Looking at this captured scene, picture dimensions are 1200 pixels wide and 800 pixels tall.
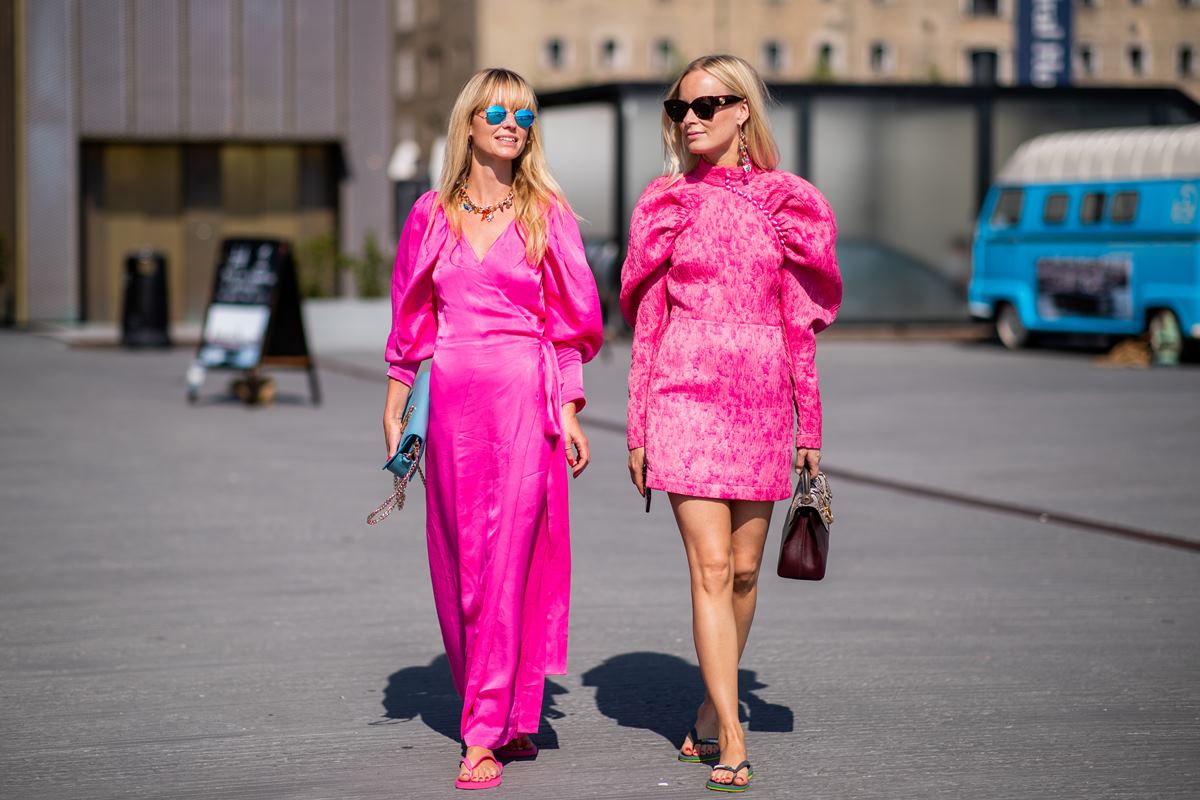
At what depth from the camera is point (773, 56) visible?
229 feet

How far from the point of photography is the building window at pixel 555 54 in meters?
66.7

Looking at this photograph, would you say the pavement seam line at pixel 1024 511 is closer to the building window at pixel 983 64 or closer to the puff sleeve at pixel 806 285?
the puff sleeve at pixel 806 285

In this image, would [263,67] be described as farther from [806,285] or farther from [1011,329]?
[806,285]

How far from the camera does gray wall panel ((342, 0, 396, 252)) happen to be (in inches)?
1298

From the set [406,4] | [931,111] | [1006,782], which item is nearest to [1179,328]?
[931,111]

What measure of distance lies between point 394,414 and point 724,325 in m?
0.95

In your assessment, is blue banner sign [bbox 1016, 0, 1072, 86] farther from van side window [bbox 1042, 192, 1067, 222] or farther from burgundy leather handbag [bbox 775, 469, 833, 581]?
burgundy leather handbag [bbox 775, 469, 833, 581]

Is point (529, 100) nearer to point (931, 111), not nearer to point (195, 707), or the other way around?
point (195, 707)

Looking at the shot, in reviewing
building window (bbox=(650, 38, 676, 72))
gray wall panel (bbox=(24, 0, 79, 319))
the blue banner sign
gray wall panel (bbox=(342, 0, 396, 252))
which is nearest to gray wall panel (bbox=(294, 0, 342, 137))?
gray wall panel (bbox=(342, 0, 396, 252))

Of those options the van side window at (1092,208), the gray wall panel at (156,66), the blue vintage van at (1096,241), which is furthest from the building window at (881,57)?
the van side window at (1092,208)

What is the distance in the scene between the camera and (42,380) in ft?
63.4

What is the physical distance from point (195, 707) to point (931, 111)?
87.6ft

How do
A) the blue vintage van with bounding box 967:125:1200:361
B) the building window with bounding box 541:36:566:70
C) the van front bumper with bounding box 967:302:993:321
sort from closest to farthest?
the blue vintage van with bounding box 967:125:1200:361
the van front bumper with bounding box 967:302:993:321
the building window with bounding box 541:36:566:70

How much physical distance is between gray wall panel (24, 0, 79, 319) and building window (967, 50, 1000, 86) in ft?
153
